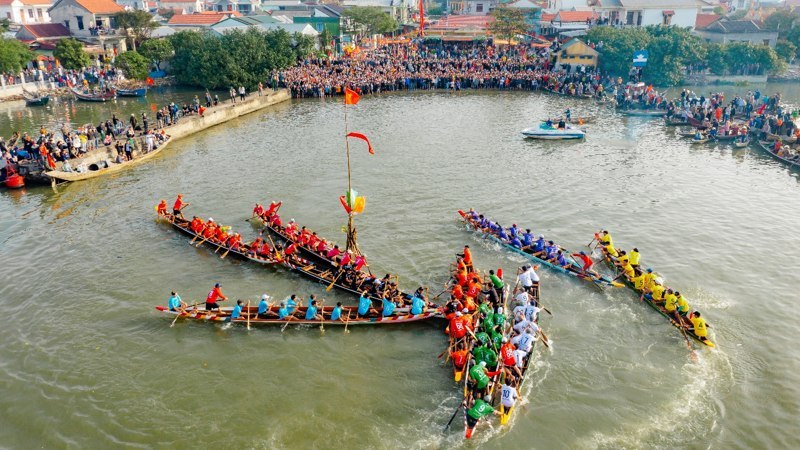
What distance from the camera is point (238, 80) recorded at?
2189 inches

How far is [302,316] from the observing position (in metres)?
18.8

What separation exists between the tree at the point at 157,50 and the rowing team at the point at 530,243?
49103 millimetres

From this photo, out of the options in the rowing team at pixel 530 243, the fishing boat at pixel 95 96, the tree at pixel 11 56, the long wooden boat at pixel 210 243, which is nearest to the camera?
the rowing team at pixel 530 243

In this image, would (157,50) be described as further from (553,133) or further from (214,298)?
(214,298)

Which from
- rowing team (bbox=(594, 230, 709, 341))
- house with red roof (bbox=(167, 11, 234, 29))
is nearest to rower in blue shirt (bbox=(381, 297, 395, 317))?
rowing team (bbox=(594, 230, 709, 341))

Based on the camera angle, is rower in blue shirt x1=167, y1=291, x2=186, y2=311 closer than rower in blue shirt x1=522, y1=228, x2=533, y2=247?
Yes

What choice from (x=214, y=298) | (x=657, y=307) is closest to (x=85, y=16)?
(x=214, y=298)

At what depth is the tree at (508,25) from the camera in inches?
2687

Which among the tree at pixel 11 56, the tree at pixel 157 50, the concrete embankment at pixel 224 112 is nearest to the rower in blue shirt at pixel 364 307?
the concrete embankment at pixel 224 112

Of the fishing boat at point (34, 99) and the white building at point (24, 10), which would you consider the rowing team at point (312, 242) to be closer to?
the fishing boat at point (34, 99)

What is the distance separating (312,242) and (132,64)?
46.2m

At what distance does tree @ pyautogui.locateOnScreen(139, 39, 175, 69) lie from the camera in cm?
6050

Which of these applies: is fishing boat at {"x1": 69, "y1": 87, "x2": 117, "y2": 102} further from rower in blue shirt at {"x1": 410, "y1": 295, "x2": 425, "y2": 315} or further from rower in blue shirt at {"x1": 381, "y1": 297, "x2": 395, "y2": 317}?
rower in blue shirt at {"x1": 410, "y1": 295, "x2": 425, "y2": 315}

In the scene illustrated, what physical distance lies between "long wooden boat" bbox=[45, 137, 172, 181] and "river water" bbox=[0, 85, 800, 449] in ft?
1.96
